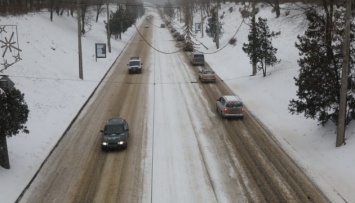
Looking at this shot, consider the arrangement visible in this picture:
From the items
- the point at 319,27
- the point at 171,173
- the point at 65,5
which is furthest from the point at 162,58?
the point at 171,173

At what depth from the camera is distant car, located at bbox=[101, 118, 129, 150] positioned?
72.1 ft

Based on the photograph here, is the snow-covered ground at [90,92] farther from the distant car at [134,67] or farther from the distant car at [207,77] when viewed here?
the distant car at [134,67]

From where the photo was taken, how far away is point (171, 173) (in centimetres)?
1920

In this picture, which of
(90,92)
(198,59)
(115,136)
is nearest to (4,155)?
(115,136)

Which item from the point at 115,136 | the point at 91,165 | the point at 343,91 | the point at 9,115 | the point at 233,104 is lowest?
the point at 91,165

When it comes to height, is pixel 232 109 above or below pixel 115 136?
above

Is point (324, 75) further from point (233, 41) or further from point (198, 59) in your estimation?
point (233, 41)

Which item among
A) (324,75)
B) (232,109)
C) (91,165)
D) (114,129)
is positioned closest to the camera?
(91,165)

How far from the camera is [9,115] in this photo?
1755cm

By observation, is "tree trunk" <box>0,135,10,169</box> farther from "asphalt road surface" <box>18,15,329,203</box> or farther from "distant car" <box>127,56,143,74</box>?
"distant car" <box>127,56,143,74</box>

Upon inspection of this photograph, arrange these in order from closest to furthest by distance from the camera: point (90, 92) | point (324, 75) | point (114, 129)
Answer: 1. point (324, 75)
2. point (114, 129)
3. point (90, 92)

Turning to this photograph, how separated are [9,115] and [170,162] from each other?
→ 8.40m

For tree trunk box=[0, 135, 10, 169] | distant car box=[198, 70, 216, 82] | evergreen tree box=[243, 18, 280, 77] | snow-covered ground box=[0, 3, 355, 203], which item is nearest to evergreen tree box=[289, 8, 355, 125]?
snow-covered ground box=[0, 3, 355, 203]

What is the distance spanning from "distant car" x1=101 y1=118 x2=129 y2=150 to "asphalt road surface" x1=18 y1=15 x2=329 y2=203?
0.44m
